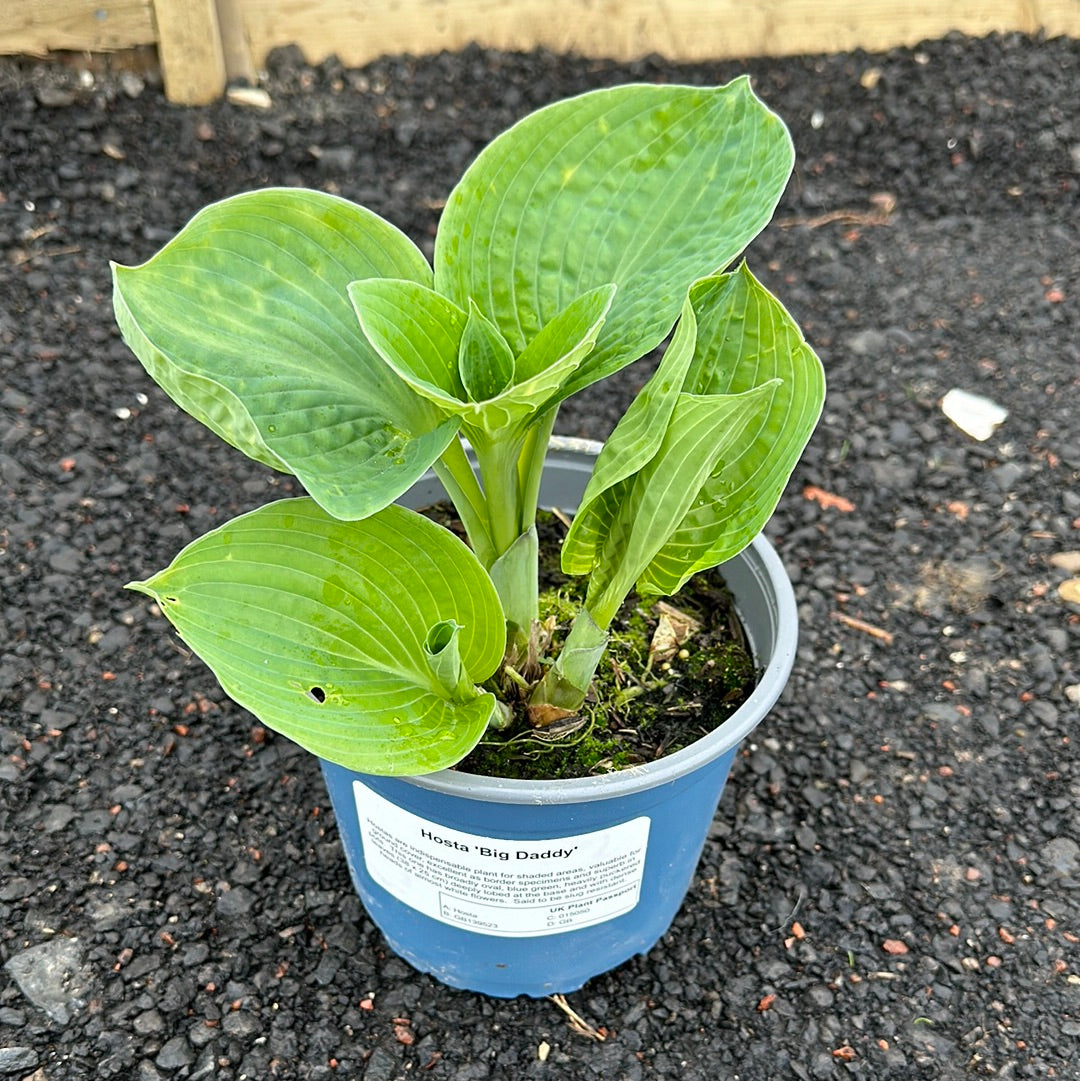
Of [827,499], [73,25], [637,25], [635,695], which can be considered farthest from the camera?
[637,25]

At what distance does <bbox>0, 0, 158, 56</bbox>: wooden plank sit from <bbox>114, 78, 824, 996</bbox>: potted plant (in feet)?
4.41

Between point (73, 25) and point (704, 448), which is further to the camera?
point (73, 25)

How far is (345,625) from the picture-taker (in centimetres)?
85

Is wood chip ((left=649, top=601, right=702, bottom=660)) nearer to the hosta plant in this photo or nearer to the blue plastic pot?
the blue plastic pot

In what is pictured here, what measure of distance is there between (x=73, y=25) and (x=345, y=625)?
1503 mm

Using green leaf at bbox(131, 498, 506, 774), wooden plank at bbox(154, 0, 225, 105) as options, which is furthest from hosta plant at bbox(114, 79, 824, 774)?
wooden plank at bbox(154, 0, 225, 105)

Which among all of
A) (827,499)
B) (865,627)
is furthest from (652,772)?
(827,499)

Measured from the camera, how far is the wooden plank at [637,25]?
2082 millimetres

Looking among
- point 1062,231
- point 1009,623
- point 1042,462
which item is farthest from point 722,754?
point 1062,231

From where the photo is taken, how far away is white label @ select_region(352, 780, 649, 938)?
0.91m

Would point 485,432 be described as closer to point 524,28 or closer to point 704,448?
point 704,448

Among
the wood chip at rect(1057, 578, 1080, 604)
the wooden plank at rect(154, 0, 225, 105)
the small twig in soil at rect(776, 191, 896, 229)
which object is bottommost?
the wood chip at rect(1057, 578, 1080, 604)

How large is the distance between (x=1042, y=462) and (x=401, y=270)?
3.62ft

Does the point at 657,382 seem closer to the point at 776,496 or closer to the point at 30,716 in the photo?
the point at 776,496
